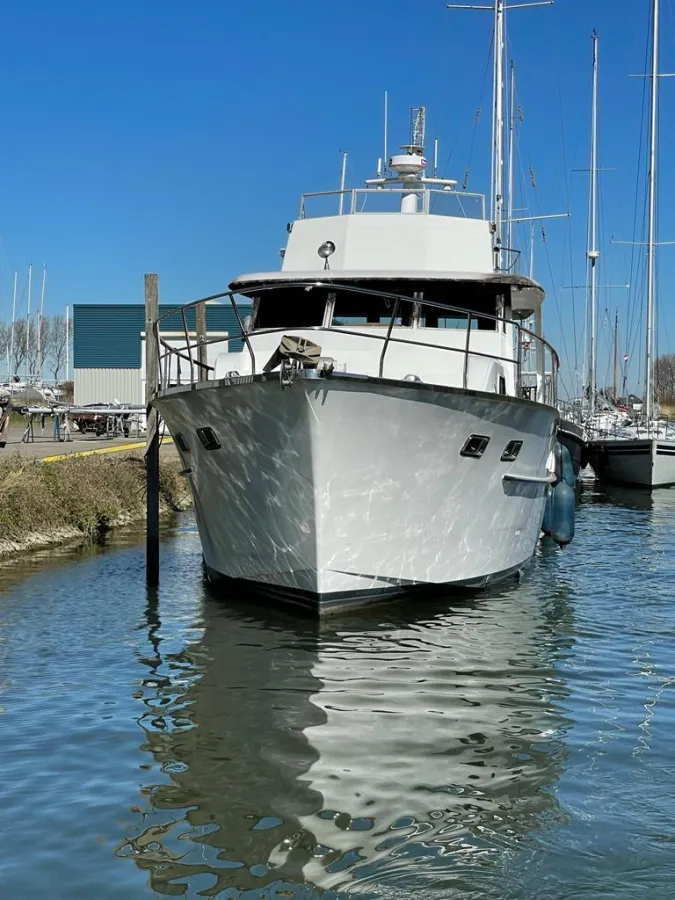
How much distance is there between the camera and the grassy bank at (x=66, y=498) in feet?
43.9

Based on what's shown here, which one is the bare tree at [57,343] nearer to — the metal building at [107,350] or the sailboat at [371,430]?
the metal building at [107,350]

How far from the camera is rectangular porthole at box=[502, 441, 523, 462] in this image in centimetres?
1030

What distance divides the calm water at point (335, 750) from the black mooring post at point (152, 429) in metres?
1.10

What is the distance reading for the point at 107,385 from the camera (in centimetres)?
4538

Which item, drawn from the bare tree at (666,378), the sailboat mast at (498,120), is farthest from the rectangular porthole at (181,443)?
the bare tree at (666,378)

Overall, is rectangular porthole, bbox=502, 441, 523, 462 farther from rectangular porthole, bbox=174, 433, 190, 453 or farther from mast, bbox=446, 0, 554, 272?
mast, bbox=446, 0, 554, 272

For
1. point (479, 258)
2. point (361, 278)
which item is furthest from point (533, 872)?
point (479, 258)

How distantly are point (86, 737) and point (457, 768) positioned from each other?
7.46ft

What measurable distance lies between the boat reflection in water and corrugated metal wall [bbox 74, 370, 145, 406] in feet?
119

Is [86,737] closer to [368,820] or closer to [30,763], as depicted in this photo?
[30,763]

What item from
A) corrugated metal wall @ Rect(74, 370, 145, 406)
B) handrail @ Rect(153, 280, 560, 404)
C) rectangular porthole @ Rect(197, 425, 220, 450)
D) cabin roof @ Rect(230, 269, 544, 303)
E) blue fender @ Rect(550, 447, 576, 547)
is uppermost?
corrugated metal wall @ Rect(74, 370, 145, 406)

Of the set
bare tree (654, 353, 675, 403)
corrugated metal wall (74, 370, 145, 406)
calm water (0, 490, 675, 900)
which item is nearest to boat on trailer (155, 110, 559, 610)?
calm water (0, 490, 675, 900)

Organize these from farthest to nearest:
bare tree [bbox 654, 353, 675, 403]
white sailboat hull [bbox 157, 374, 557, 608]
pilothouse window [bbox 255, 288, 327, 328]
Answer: bare tree [bbox 654, 353, 675, 403], pilothouse window [bbox 255, 288, 327, 328], white sailboat hull [bbox 157, 374, 557, 608]

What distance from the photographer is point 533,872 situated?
14.9 ft
